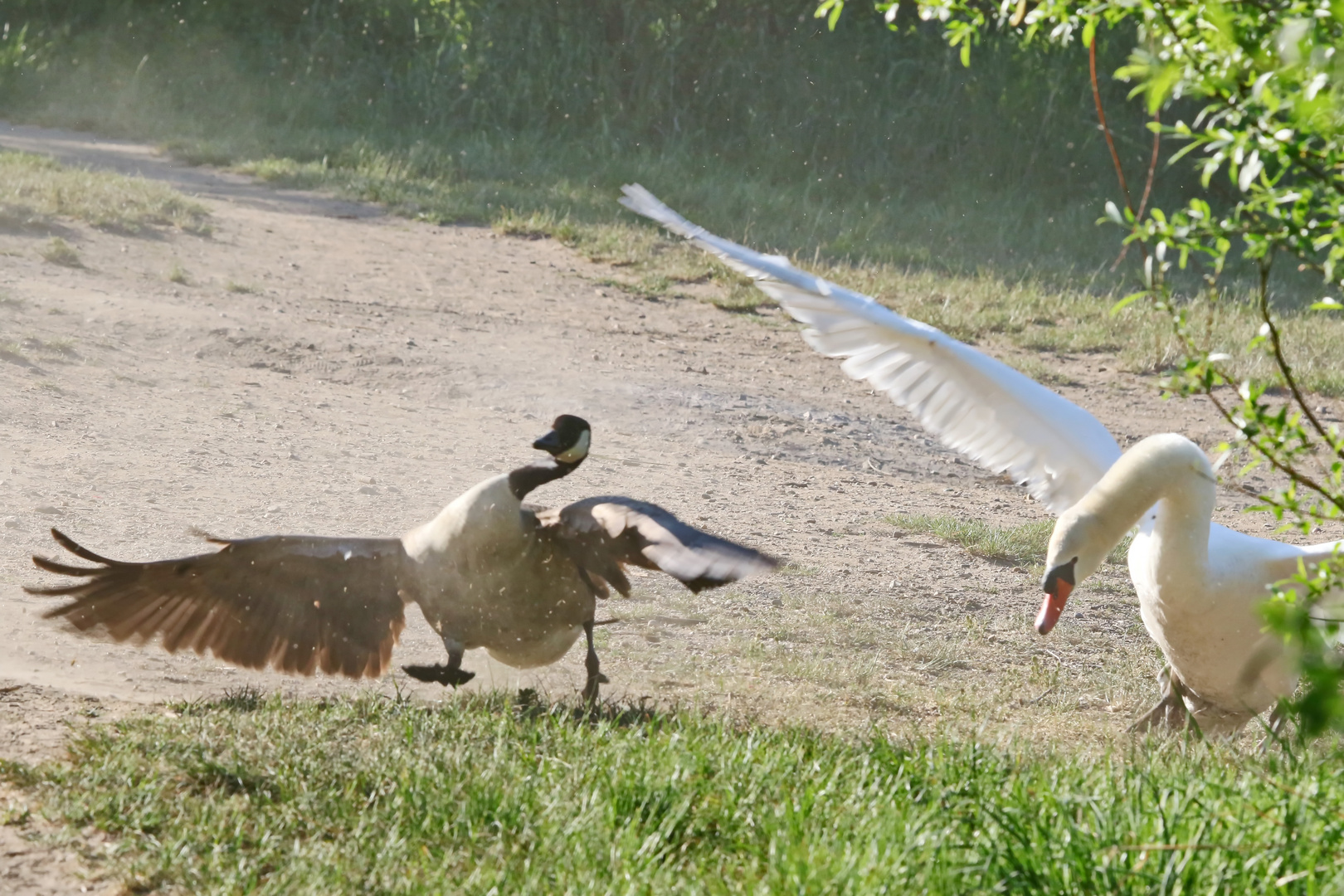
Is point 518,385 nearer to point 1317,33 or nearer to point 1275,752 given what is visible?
point 1275,752

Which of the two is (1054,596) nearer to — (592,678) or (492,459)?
(592,678)

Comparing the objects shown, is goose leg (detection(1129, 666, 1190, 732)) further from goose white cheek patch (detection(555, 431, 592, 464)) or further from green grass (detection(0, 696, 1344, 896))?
goose white cheek patch (detection(555, 431, 592, 464))

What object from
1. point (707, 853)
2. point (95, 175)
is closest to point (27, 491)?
point (707, 853)

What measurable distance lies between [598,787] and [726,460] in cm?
411

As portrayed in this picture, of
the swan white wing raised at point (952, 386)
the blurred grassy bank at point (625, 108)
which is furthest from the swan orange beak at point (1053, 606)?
the blurred grassy bank at point (625, 108)

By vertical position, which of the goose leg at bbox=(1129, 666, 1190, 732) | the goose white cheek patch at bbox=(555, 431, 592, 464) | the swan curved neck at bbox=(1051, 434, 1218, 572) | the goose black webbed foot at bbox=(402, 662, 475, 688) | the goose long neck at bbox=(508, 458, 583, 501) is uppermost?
the swan curved neck at bbox=(1051, 434, 1218, 572)

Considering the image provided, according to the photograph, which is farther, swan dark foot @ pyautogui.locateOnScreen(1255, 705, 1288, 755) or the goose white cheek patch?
the goose white cheek patch

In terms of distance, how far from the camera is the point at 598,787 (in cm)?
330

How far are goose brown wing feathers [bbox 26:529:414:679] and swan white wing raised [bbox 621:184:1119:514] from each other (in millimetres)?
1537

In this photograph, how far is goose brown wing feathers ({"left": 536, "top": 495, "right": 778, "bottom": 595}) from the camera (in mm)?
3377

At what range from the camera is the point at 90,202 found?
1021 centimetres

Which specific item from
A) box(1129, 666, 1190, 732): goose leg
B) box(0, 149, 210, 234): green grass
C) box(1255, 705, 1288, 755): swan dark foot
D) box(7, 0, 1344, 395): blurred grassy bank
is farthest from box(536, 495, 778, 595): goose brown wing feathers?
box(7, 0, 1344, 395): blurred grassy bank

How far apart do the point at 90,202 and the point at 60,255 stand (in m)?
1.26

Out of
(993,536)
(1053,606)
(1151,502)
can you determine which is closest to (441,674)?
(1053,606)
